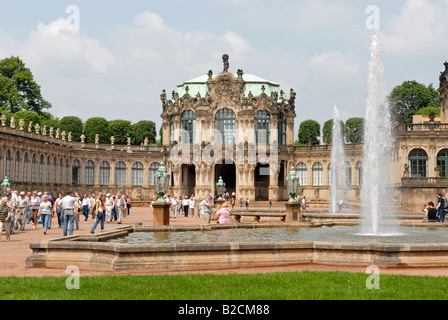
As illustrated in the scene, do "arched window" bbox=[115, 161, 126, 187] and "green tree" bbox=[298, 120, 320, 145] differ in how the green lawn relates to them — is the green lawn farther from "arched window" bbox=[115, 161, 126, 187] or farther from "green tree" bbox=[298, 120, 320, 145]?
"green tree" bbox=[298, 120, 320, 145]

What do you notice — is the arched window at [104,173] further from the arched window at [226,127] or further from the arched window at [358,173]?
the arched window at [358,173]

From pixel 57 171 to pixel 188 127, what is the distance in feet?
Result: 60.6

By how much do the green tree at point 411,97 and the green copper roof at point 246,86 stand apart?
80.9 feet

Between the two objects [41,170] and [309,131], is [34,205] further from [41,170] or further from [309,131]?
[309,131]

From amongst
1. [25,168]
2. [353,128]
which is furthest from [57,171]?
[353,128]

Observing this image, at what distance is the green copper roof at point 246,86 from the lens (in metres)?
76.7

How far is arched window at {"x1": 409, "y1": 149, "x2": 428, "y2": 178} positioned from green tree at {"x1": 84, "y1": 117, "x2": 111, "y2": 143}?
171 feet

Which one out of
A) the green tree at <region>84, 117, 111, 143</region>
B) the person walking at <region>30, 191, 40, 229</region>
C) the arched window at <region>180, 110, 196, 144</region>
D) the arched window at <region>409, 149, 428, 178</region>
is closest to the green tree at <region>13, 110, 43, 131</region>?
the green tree at <region>84, 117, 111, 143</region>

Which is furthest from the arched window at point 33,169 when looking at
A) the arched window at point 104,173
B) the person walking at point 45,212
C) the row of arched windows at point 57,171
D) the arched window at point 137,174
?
the person walking at point 45,212

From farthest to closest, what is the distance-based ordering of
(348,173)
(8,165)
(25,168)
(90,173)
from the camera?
(90,173) → (348,173) → (25,168) → (8,165)

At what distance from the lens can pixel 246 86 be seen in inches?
3027
